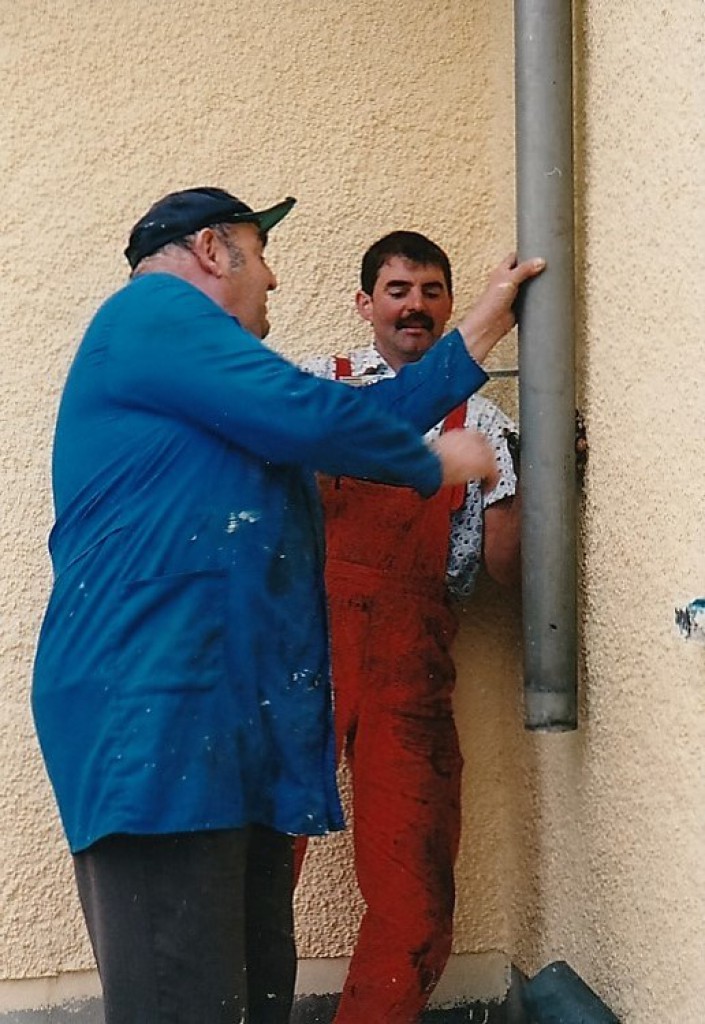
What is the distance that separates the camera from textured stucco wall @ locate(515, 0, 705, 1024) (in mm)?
2164

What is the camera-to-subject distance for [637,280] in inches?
94.2

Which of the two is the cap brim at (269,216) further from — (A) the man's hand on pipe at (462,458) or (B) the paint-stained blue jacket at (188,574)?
(A) the man's hand on pipe at (462,458)

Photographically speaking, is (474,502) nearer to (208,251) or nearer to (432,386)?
(432,386)

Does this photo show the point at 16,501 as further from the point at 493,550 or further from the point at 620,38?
the point at 620,38

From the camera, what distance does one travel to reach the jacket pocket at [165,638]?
2.14m

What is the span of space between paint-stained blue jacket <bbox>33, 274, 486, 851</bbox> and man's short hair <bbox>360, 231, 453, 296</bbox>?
3.11 ft

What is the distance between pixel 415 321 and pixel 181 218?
0.83 metres

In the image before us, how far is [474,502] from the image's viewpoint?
3.03 metres

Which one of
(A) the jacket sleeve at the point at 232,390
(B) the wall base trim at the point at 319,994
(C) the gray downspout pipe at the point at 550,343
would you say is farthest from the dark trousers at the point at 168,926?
(B) the wall base trim at the point at 319,994

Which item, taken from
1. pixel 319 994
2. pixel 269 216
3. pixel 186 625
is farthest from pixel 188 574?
pixel 319 994

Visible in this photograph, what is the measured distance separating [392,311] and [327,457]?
0.96 meters

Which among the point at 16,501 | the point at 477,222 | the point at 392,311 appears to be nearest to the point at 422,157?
the point at 477,222

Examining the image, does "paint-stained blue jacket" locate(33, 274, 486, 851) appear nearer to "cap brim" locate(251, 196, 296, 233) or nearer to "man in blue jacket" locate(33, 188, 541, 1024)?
"man in blue jacket" locate(33, 188, 541, 1024)

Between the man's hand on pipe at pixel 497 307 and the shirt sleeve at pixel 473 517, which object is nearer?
the man's hand on pipe at pixel 497 307
